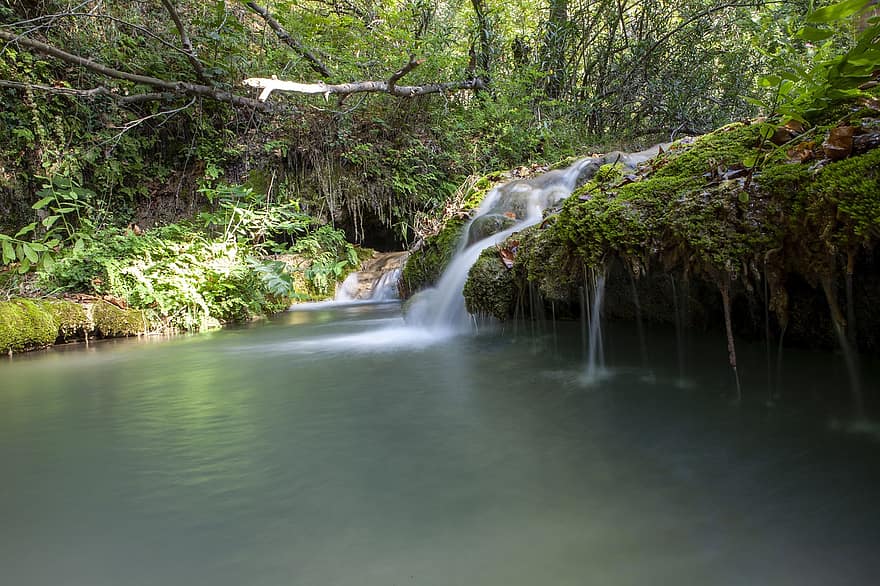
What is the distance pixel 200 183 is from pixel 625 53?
30.9ft

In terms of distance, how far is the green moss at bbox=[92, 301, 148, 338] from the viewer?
5.34 metres

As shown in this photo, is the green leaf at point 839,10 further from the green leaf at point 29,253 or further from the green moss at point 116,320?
the green leaf at point 29,253

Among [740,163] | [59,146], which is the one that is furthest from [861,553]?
[59,146]

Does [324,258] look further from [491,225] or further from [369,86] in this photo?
[491,225]

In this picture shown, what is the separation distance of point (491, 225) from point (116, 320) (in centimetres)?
450

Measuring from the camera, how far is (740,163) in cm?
234

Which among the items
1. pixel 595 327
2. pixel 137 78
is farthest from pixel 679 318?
pixel 137 78

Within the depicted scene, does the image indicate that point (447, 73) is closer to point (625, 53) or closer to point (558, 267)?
point (625, 53)

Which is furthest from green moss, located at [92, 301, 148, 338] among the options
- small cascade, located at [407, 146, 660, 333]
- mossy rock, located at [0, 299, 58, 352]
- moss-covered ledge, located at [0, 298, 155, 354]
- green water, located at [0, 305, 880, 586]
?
small cascade, located at [407, 146, 660, 333]

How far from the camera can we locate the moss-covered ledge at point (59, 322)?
4.59 meters

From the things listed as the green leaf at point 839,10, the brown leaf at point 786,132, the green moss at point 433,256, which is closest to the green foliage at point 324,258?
the green moss at point 433,256

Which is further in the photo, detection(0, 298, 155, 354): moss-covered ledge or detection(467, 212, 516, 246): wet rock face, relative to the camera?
detection(467, 212, 516, 246): wet rock face

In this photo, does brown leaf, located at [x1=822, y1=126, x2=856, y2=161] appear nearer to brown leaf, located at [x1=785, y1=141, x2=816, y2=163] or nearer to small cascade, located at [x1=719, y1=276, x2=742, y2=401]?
brown leaf, located at [x1=785, y1=141, x2=816, y2=163]

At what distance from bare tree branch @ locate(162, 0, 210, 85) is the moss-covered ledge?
474 centimetres
